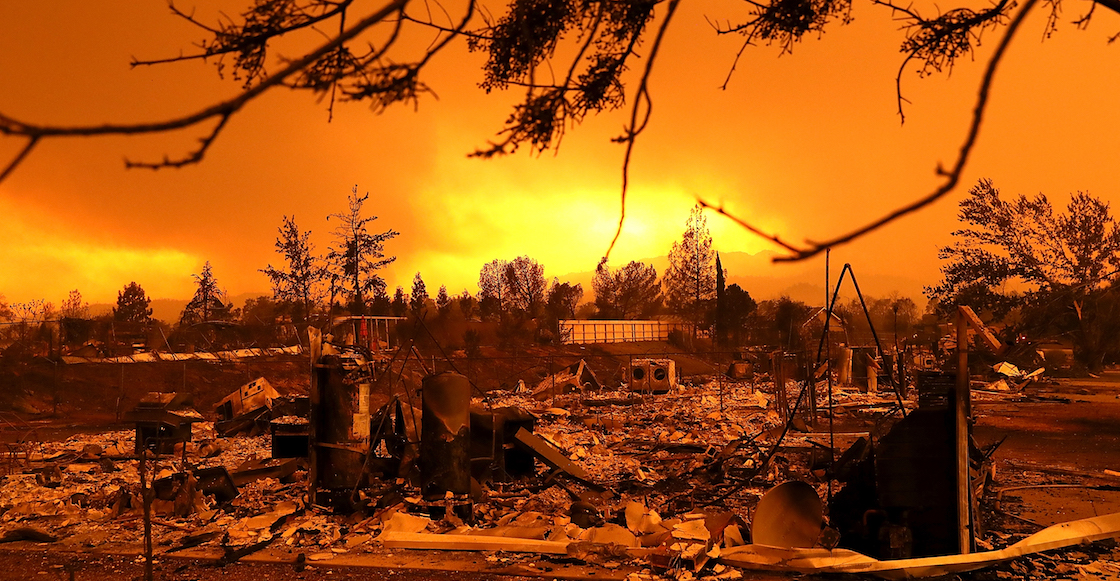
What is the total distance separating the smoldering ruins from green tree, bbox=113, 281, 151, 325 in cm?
3657

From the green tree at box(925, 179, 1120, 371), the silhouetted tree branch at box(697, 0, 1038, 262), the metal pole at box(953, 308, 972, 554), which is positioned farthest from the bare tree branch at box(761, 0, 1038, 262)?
the green tree at box(925, 179, 1120, 371)

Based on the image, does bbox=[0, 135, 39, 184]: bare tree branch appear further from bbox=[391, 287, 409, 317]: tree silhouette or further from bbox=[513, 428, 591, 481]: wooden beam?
bbox=[391, 287, 409, 317]: tree silhouette

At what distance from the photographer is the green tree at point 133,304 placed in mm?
47178

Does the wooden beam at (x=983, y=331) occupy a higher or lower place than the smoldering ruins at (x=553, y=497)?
higher

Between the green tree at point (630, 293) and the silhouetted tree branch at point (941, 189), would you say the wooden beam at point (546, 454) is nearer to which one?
the silhouetted tree branch at point (941, 189)

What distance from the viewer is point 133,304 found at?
170ft

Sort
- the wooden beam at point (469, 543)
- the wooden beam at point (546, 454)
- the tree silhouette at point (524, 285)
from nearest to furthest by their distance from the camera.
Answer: the wooden beam at point (469, 543), the wooden beam at point (546, 454), the tree silhouette at point (524, 285)

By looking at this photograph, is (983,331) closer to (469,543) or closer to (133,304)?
(469,543)

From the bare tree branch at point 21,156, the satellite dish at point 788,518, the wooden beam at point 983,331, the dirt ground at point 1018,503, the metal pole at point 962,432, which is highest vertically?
the bare tree branch at point 21,156

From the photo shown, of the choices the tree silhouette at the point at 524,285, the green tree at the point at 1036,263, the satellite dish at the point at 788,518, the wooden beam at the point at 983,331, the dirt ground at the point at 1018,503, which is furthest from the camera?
the tree silhouette at the point at 524,285

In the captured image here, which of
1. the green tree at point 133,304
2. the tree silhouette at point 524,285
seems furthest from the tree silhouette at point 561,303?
the green tree at point 133,304

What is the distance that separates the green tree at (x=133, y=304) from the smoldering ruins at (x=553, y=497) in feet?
120

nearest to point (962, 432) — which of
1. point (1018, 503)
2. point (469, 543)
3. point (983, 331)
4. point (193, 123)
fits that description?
point (983, 331)

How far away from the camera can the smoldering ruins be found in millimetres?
6426
